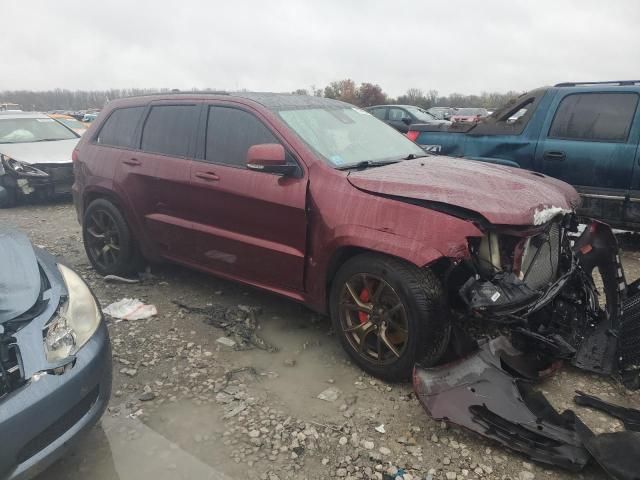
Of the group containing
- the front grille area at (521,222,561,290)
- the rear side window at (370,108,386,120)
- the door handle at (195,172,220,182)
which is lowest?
the front grille area at (521,222,561,290)

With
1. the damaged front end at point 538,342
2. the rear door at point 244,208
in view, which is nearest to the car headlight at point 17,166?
the rear door at point 244,208

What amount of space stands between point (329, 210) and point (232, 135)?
45.7 inches

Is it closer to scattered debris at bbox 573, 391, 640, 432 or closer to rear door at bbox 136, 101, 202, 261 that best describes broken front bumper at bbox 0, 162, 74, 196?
rear door at bbox 136, 101, 202, 261

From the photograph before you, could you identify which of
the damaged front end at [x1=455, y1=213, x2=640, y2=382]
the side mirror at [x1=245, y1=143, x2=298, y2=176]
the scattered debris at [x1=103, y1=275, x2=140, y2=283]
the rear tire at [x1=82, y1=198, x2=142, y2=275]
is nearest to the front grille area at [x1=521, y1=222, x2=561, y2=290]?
the damaged front end at [x1=455, y1=213, x2=640, y2=382]

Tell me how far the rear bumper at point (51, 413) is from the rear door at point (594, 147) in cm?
504

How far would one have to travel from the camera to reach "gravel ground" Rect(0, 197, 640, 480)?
2.45 meters

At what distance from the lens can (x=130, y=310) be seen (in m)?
4.16

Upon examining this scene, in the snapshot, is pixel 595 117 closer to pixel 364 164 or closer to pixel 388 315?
pixel 364 164

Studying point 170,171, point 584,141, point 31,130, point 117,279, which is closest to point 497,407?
point 170,171

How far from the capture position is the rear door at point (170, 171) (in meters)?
4.02

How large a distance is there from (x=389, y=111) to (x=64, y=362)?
1357cm

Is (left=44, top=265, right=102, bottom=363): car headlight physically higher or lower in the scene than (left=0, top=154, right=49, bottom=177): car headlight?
higher

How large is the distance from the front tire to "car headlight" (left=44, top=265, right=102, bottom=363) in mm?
1447

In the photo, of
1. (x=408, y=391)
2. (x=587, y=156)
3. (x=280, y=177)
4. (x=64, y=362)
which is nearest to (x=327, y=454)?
(x=408, y=391)
